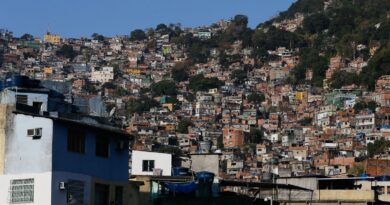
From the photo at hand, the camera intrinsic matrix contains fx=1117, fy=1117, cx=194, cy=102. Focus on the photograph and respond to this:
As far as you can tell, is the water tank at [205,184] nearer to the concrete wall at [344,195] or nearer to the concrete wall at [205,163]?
the concrete wall at [205,163]

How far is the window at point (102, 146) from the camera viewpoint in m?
27.3

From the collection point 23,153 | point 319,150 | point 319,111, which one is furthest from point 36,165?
point 319,111

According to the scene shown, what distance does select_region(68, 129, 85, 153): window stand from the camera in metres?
26.1

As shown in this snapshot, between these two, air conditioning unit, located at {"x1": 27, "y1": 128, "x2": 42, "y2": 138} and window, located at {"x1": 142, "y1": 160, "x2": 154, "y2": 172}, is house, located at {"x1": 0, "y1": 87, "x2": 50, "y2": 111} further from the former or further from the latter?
window, located at {"x1": 142, "y1": 160, "x2": 154, "y2": 172}

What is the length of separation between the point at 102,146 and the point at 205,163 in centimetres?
801

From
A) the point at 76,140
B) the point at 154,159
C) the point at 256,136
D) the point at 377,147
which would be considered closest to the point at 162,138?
the point at 256,136

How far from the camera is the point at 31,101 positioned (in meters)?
28.1

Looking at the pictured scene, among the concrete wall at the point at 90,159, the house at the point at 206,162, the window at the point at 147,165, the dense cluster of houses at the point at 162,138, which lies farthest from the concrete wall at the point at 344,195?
the concrete wall at the point at 90,159

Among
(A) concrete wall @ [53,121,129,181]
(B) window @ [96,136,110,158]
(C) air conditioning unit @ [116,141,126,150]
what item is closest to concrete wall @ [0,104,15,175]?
A: (A) concrete wall @ [53,121,129,181]

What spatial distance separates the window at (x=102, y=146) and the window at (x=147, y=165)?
966cm

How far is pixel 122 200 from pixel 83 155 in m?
2.19

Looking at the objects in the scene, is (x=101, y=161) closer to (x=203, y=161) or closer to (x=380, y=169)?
(x=203, y=161)

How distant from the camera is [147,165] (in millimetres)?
37719

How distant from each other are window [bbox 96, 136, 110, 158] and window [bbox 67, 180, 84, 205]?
1223 millimetres
